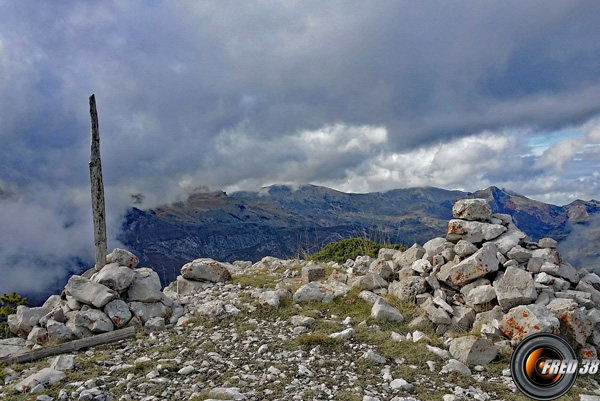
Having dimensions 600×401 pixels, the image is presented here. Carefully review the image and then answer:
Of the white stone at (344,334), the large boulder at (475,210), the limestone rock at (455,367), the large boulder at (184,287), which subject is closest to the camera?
the limestone rock at (455,367)

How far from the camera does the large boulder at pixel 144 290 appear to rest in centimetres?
1234

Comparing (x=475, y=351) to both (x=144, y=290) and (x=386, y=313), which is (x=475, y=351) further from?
(x=144, y=290)

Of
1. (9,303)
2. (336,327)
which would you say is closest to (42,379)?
(336,327)

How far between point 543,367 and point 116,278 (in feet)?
41.9

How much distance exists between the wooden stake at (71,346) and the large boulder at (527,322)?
34.8 feet

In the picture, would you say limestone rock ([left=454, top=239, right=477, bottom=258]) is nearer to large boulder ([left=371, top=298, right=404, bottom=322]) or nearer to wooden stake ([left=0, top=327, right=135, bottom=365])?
large boulder ([left=371, top=298, right=404, bottom=322])

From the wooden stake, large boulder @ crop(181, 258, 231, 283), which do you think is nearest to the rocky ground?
the wooden stake

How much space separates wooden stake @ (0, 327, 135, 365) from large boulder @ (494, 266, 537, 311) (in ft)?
36.3

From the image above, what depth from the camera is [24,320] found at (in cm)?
1141

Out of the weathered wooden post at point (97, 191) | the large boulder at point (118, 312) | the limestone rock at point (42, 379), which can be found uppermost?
the weathered wooden post at point (97, 191)

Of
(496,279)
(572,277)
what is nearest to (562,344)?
(496,279)

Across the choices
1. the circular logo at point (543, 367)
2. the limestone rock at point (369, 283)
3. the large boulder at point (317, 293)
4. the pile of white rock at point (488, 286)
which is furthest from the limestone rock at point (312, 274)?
the circular logo at point (543, 367)

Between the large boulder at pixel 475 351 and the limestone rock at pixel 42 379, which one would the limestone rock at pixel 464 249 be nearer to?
the large boulder at pixel 475 351

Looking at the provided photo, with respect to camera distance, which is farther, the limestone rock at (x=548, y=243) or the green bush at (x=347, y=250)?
the green bush at (x=347, y=250)
